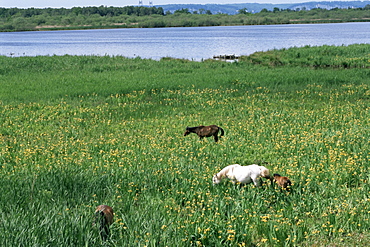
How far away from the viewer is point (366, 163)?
411 inches

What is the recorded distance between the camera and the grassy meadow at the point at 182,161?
6816 millimetres

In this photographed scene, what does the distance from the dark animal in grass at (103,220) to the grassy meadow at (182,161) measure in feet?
0.46

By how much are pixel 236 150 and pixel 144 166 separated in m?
2.97

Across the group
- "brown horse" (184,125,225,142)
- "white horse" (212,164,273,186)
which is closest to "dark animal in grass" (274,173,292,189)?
"white horse" (212,164,273,186)

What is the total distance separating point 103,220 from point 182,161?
458 centimetres

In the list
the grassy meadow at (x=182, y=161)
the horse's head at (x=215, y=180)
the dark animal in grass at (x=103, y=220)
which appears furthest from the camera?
the horse's head at (x=215, y=180)

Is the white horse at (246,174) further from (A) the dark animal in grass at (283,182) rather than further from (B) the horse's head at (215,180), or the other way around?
(A) the dark animal in grass at (283,182)

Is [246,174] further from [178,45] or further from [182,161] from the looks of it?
[178,45]

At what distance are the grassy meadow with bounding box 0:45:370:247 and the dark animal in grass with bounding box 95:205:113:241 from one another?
14cm

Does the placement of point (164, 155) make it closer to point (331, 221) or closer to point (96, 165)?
point (96, 165)

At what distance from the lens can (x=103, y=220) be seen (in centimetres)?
671

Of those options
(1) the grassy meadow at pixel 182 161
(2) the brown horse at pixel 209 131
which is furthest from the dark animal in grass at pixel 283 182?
(2) the brown horse at pixel 209 131

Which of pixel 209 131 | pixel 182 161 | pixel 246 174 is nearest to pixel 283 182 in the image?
pixel 246 174

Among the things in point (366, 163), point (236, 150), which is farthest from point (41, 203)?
point (366, 163)
